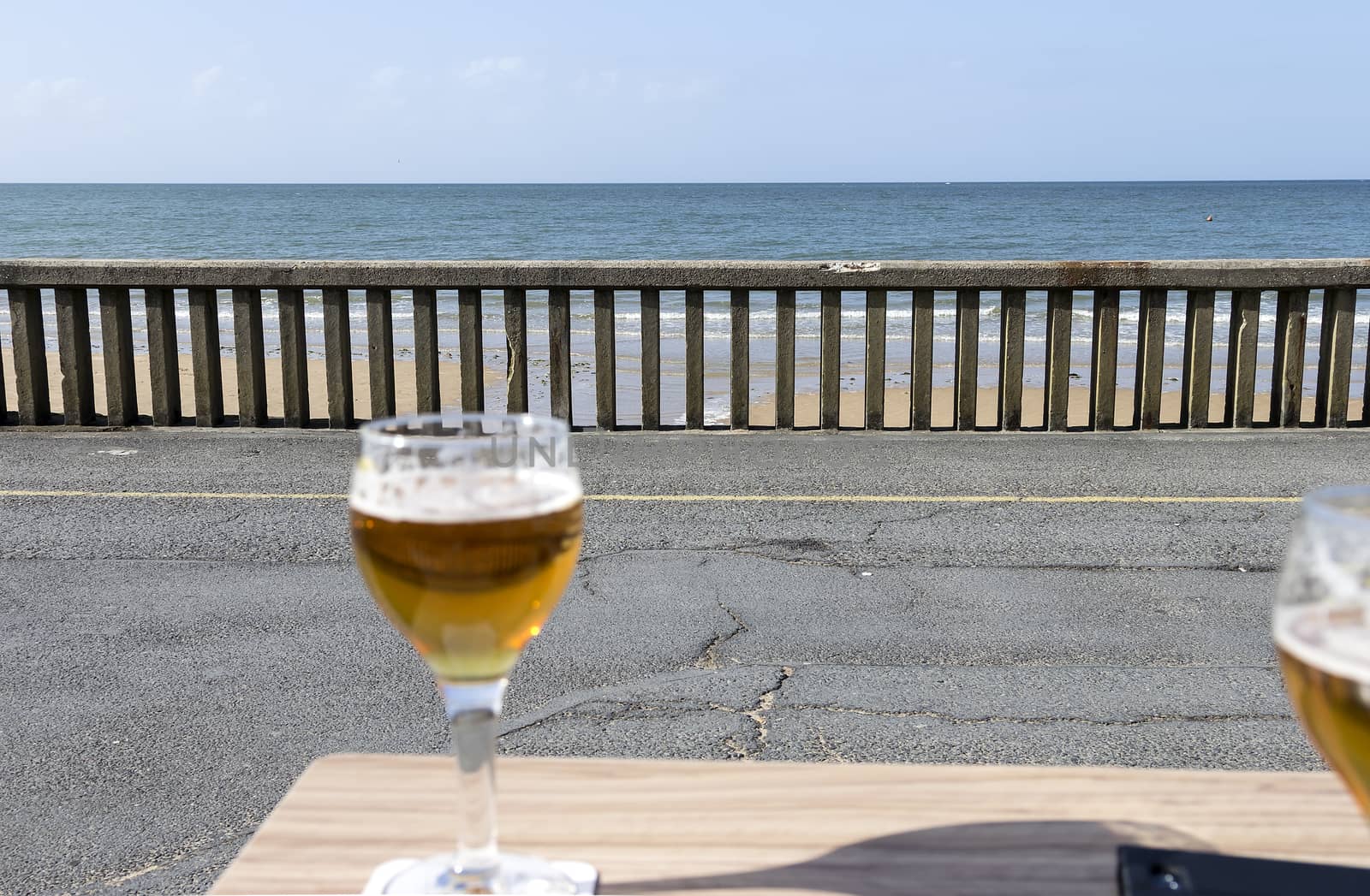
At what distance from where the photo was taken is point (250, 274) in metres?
7.25

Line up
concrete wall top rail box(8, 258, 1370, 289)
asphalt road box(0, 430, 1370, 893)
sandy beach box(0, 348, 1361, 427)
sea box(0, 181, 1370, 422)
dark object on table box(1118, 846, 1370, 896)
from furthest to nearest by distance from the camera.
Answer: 1. sea box(0, 181, 1370, 422)
2. sandy beach box(0, 348, 1361, 427)
3. concrete wall top rail box(8, 258, 1370, 289)
4. asphalt road box(0, 430, 1370, 893)
5. dark object on table box(1118, 846, 1370, 896)

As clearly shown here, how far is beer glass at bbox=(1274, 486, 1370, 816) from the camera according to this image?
0.65 metres

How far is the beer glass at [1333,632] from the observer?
65 cm

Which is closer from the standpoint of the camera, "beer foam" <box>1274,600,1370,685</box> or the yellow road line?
"beer foam" <box>1274,600,1370,685</box>

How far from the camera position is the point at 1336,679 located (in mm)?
658

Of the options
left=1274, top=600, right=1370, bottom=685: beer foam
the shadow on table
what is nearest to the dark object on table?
the shadow on table

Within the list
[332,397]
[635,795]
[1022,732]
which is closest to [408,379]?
[332,397]

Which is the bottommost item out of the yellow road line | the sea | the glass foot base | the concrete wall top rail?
the sea

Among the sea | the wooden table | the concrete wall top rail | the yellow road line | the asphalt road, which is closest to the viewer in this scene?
the wooden table

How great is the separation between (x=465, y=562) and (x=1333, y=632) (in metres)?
0.51

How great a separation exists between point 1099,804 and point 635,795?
1.18ft

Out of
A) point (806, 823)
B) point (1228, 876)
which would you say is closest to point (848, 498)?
point (806, 823)

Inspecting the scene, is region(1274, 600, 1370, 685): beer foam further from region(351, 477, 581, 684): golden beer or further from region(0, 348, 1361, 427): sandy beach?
region(0, 348, 1361, 427): sandy beach

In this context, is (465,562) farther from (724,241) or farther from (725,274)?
(724,241)
